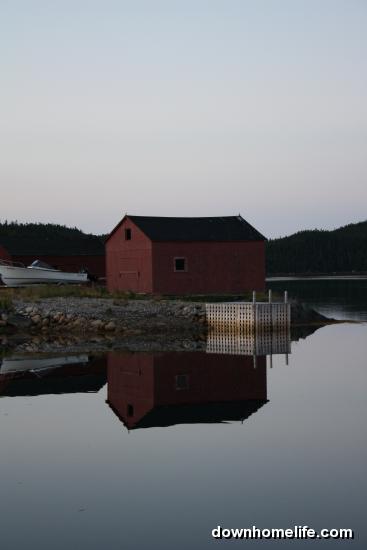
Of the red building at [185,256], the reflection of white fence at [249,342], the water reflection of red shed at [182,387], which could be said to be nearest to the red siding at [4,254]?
the red building at [185,256]

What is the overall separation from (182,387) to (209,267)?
23.1 meters

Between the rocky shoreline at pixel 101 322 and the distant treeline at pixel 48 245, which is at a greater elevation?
the distant treeline at pixel 48 245

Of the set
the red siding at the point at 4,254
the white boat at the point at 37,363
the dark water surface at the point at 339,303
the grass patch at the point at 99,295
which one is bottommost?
the white boat at the point at 37,363

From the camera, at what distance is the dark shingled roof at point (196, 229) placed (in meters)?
47.4

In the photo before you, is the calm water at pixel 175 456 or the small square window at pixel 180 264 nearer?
the calm water at pixel 175 456

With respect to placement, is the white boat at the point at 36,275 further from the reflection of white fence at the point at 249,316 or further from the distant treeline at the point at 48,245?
the reflection of white fence at the point at 249,316

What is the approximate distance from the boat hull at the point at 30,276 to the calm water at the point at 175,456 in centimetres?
2324

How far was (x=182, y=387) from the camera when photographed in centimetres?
2481

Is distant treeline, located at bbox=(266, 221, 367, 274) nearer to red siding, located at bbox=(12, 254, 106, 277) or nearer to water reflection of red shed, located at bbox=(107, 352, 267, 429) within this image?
red siding, located at bbox=(12, 254, 106, 277)

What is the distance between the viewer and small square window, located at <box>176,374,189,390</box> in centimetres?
2483

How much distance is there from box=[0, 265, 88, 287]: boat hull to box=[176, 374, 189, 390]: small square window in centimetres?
2578

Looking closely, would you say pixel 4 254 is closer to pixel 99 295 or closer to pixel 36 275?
pixel 36 275

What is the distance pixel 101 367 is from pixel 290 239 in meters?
135

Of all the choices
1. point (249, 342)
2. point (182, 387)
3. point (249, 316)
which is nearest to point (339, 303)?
point (249, 316)
